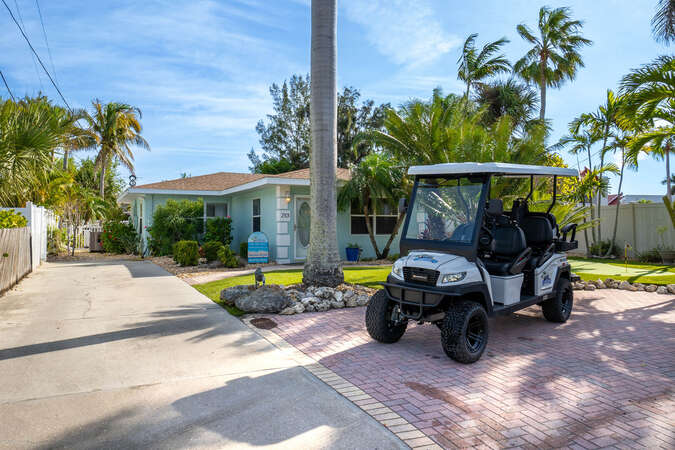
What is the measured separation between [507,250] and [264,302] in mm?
3906

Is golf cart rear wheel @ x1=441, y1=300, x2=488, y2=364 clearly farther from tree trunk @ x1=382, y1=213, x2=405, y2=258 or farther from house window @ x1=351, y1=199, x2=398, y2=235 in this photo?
house window @ x1=351, y1=199, x2=398, y2=235

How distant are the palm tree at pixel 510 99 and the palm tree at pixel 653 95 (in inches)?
608

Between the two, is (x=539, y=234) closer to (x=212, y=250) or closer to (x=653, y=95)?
(x=653, y=95)

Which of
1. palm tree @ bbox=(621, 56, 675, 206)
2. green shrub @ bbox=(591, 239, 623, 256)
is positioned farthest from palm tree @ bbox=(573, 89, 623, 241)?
palm tree @ bbox=(621, 56, 675, 206)

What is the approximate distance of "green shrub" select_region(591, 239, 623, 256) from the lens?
656 inches

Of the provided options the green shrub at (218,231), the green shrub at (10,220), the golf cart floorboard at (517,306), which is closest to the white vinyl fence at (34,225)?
the green shrub at (10,220)

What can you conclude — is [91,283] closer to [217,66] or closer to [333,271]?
[333,271]

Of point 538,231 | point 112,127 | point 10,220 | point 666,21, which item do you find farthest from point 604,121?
point 112,127

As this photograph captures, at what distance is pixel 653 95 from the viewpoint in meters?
9.29

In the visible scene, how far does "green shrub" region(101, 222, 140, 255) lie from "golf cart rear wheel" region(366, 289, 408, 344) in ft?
58.0

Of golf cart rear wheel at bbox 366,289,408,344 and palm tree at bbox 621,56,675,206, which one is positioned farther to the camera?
palm tree at bbox 621,56,675,206

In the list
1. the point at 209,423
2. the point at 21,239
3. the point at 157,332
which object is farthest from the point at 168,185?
the point at 209,423

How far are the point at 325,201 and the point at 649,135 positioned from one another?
6912mm

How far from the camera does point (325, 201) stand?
356 inches
